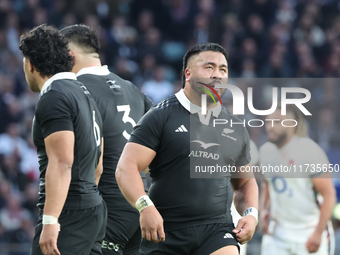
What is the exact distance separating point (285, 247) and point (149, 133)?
2666 mm

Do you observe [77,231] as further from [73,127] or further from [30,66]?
[30,66]

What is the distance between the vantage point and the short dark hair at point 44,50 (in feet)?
10.8

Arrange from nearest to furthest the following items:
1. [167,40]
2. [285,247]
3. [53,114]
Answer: [53,114]
[285,247]
[167,40]

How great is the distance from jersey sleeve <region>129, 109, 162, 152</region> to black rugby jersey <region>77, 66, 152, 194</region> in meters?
0.80

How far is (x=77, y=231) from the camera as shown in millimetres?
3225

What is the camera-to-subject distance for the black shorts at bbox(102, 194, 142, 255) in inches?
160

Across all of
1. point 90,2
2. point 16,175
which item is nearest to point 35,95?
point 16,175

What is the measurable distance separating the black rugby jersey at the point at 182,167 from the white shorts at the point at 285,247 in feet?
6.62

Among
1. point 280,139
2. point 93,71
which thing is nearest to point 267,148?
point 280,139

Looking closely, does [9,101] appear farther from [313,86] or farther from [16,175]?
[313,86]

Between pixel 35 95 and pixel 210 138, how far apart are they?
736cm

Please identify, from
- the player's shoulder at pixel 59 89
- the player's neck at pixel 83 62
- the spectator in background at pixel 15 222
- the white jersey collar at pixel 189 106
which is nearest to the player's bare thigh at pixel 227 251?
the white jersey collar at pixel 189 106

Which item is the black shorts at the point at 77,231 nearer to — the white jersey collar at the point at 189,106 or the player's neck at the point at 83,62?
the white jersey collar at the point at 189,106

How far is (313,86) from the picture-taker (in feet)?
34.3
